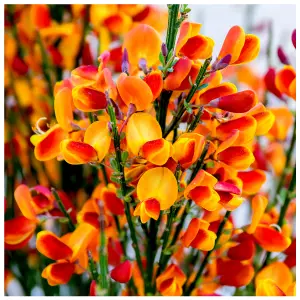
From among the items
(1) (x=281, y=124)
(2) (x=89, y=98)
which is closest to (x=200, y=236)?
(2) (x=89, y=98)

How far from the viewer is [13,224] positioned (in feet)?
1.63

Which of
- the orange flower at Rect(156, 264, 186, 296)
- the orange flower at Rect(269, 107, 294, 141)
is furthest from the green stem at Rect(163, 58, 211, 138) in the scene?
the orange flower at Rect(269, 107, 294, 141)

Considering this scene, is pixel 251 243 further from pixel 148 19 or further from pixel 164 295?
pixel 148 19

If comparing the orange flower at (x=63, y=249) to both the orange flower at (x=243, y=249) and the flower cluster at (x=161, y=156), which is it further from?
the orange flower at (x=243, y=249)

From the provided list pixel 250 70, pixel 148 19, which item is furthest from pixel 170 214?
pixel 250 70

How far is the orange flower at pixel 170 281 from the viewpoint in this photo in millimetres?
438

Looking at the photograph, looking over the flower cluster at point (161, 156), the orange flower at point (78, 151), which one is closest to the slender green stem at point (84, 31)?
the flower cluster at point (161, 156)

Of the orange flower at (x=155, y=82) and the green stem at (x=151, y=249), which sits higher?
the orange flower at (x=155, y=82)

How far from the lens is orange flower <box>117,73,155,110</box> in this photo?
1.20ft

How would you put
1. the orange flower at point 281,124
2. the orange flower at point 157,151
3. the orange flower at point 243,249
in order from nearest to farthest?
1. the orange flower at point 157,151
2. the orange flower at point 243,249
3. the orange flower at point 281,124

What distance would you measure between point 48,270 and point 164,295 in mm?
92

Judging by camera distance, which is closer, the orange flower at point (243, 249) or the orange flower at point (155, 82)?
the orange flower at point (155, 82)

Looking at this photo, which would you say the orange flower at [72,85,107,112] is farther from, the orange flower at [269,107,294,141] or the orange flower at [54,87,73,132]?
the orange flower at [269,107,294,141]

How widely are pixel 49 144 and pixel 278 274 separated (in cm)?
22
